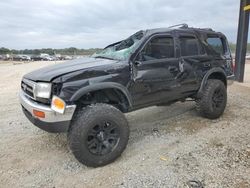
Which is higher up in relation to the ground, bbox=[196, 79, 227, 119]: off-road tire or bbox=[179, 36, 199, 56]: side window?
bbox=[179, 36, 199, 56]: side window

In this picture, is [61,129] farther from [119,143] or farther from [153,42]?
[153,42]

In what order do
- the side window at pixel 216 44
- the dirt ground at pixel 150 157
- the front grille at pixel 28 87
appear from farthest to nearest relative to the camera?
the side window at pixel 216 44, the front grille at pixel 28 87, the dirt ground at pixel 150 157

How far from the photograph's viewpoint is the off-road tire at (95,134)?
128 inches

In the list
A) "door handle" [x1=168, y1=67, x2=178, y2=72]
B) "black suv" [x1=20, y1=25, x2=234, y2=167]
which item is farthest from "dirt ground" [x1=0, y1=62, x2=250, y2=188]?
"door handle" [x1=168, y1=67, x2=178, y2=72]

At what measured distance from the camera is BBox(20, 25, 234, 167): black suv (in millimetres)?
3256

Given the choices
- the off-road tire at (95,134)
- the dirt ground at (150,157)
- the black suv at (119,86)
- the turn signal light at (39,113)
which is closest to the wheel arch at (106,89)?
the black suv at (119,86)

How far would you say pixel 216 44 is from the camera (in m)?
5.40

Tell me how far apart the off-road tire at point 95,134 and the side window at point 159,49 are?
1171mm

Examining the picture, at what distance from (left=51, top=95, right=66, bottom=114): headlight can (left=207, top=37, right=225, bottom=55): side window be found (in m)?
3.48

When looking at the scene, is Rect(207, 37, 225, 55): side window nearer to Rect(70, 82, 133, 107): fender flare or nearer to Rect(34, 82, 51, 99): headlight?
Rect(70, 82, 133, 107): fender flare

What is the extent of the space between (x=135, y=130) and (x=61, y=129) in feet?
6.04

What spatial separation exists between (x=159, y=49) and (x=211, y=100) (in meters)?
1.67

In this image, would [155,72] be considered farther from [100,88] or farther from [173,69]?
[100,88]

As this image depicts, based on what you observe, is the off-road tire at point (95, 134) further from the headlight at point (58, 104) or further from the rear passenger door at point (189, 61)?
the rear passenger door at point (189, 61)
